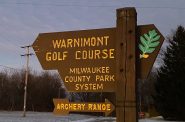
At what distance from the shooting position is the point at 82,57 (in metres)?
5.79

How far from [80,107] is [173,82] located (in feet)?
122

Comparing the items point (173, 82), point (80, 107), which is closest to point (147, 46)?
point (80, 107)

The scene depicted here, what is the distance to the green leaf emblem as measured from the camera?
5.44m

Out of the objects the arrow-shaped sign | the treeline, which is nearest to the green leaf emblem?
the arrow-shaped sign

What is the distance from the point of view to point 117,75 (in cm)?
559

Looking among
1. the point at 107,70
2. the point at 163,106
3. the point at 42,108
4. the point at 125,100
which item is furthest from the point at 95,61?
the point at 42,108

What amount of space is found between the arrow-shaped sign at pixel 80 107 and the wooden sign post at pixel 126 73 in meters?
0.15

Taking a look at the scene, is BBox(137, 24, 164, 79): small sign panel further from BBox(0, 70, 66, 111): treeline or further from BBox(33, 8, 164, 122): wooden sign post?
BBox(0, 70, 66, 111): treeline

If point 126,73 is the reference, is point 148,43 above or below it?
above

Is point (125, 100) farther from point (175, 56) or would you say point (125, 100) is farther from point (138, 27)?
point (175, 56)

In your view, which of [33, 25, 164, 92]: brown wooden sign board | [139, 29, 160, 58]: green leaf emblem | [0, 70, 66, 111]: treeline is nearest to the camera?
[139, 29, 160, 58]: green leaf emblem

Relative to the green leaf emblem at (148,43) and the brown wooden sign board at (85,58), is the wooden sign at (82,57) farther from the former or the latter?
the green leaf emblem at (148,43)

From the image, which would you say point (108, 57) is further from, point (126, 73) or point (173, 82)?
point (173, 82)

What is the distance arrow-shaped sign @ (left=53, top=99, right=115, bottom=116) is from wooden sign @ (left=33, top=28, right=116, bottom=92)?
0.64 ft
